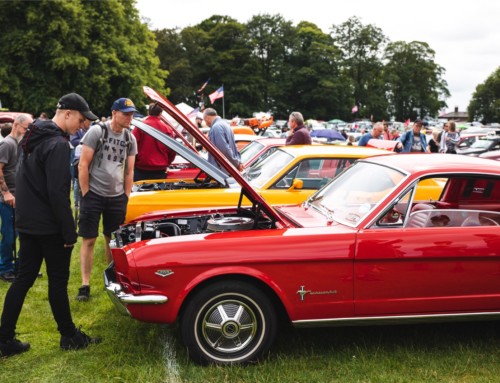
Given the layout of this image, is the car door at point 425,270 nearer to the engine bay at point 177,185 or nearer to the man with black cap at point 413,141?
the engine bay at point 177,185

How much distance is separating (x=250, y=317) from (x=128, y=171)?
239cm

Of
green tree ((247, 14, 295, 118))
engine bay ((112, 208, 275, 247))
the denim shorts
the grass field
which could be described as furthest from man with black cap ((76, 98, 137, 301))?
green tree ((247, 14, 295, 118))

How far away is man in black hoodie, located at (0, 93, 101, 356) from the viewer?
3798 mm

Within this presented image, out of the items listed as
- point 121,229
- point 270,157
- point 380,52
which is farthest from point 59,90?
point 380,52

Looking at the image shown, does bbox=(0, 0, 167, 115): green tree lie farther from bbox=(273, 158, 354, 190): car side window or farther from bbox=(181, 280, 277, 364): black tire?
bbox=(181, 280, 277, 364): black tire

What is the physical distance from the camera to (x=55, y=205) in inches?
149

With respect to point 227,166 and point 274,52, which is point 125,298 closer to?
point 227,166

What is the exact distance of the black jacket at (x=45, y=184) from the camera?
378cm

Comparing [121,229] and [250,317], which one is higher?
[121,229]

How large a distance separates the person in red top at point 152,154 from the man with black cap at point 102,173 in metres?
2.11

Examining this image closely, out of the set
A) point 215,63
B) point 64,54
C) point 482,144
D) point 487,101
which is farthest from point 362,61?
point 482,144

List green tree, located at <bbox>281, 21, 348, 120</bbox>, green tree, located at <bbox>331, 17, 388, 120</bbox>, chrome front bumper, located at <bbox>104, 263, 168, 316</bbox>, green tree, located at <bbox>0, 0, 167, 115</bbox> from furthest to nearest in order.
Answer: green tree, located at <bbox>331, 17, 388, 120</bbox> → green tree, located at <bbox>281, 21, 348, 120</bbox> → green tree, located at <bbox>0, 0, 167, 115</bbox> → chrome front bumper, located at <bbox>104, 263, 168, 316</bbox>

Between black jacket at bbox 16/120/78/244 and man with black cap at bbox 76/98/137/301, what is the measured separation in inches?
47.9

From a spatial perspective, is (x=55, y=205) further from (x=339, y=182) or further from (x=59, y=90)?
(x=59, y=90)
